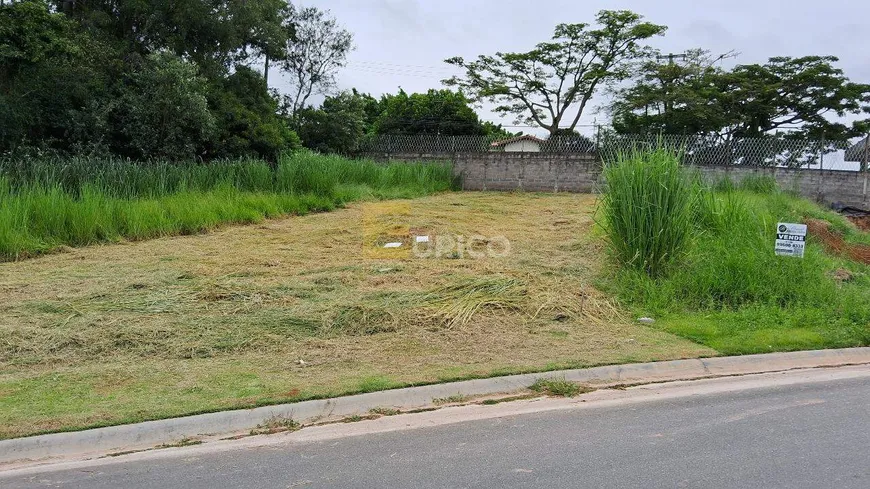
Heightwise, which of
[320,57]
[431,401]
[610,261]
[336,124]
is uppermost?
Answer: [320,57]

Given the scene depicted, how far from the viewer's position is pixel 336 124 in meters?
23.0

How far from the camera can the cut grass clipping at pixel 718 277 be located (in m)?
6.09

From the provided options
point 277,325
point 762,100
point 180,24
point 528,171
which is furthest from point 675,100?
point 277,325

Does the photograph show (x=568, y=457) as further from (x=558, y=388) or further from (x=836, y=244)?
(x=836, y=244)

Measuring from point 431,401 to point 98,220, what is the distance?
8.24 metres

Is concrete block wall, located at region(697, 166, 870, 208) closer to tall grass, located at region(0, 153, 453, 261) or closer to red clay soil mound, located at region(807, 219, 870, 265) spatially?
red clay soil mound, located at region(807, 219, 870, 265)

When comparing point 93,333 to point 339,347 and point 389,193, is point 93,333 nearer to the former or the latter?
point 339,347

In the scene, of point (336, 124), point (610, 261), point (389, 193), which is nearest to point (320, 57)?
point (336, 124)

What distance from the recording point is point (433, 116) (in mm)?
30859

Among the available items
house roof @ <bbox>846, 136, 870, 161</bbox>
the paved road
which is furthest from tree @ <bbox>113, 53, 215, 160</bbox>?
house roof @ <bbox>846, 136, 870, 161</bbox>

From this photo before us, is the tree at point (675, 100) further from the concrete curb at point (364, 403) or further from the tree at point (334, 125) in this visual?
the concrete curb at point (364, 403)

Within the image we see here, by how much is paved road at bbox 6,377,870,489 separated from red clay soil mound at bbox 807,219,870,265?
6272 mm

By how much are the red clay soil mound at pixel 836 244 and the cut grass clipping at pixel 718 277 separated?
86cm

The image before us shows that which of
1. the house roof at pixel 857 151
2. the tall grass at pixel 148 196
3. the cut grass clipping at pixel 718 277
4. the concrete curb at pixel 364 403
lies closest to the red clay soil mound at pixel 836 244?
the cut grass clipping at pixel 718 277
